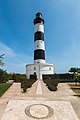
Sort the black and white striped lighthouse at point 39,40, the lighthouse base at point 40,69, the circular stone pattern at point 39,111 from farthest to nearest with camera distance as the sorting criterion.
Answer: the black and white striped lighthouse at point 39,40
the lighthouse base at point 40,69
the circular stone pattern at point 39,111

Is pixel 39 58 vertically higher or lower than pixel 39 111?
higher

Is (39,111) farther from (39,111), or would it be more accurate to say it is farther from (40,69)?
(40,69)

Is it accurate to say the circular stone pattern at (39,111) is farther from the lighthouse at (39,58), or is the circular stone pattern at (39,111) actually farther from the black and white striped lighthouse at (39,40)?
the black and white striped lighthouse at (39,40)

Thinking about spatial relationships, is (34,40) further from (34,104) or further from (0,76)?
(34,104)

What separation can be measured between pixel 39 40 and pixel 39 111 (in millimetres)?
36407

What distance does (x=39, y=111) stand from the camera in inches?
338

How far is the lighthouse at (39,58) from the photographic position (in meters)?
43.3

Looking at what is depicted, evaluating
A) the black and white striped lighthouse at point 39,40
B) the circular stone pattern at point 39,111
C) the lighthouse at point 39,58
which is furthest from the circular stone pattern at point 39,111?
the black and white striped lighthouse at point 39,40

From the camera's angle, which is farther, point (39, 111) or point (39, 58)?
point (39, 58)

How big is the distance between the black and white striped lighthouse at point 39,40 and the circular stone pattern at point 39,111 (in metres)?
34.2

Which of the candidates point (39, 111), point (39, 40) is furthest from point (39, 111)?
point (39, 40)

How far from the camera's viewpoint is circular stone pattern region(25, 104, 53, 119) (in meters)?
8.16

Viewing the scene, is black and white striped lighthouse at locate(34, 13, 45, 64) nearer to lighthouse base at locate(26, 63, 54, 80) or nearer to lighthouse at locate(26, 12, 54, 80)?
lighthouse at locate(26, 12, 54, 80)

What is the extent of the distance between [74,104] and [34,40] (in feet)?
119
